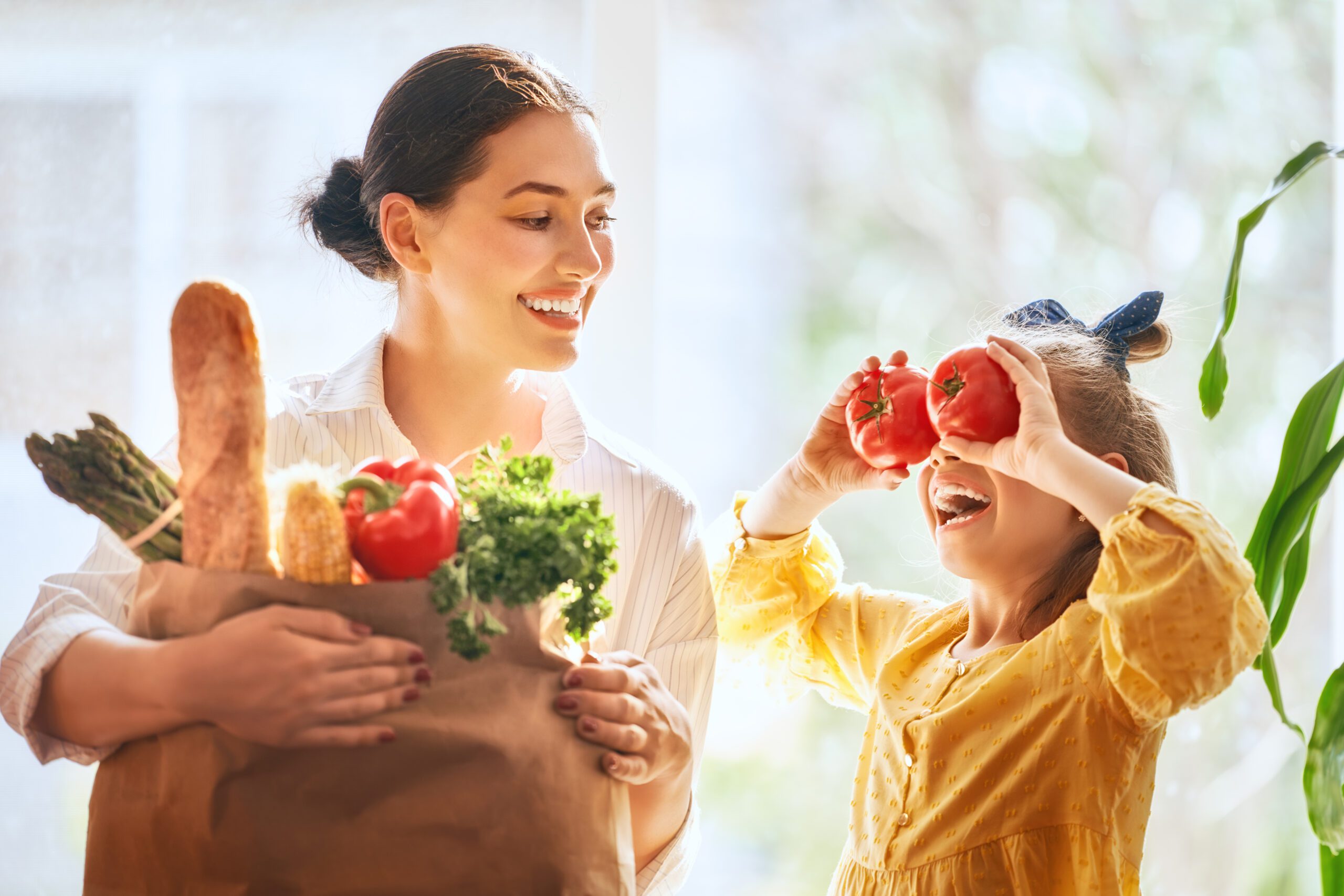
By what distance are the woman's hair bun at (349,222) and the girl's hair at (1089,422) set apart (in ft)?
2.96

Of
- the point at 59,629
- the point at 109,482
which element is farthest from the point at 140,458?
the point at 59,629

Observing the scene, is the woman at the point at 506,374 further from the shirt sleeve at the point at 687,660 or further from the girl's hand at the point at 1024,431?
the girl's hand at the point at 1024,431

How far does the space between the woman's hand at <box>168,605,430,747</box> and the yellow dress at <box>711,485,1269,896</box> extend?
770 mm

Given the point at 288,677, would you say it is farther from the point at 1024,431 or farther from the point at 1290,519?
the point at 1290,519

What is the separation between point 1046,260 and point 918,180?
1.12 feet

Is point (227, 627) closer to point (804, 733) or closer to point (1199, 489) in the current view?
→ point (804, 733)

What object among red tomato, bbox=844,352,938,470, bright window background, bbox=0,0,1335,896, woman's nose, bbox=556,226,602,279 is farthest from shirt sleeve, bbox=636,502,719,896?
bright window background, bbox=0,0,1335,896

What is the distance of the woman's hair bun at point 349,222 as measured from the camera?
151 cm

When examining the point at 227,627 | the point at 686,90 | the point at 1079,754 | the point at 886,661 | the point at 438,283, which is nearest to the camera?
the point at 227,627

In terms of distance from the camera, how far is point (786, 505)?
1645 mm

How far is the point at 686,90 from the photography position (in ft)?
7.89

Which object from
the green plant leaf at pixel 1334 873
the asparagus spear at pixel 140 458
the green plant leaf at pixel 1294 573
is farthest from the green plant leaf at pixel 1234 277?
the asparagus spear at pixel 140 458

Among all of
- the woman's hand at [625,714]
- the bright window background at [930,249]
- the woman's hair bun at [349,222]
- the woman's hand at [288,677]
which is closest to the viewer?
the woman's hand at [288,677]

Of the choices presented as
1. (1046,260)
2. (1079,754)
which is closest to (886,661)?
(1079,754)
